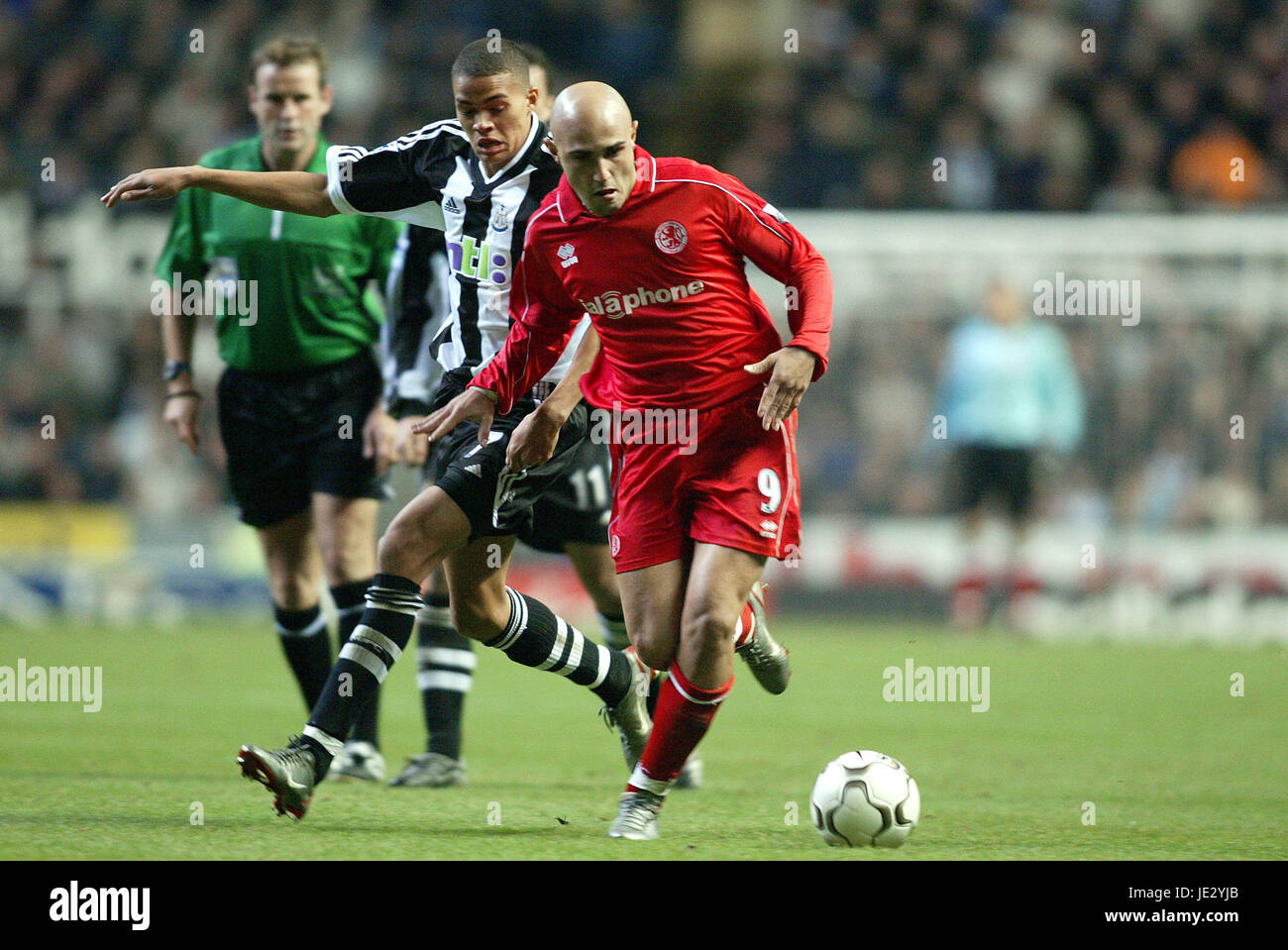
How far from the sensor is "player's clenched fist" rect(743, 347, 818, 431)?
461 cm

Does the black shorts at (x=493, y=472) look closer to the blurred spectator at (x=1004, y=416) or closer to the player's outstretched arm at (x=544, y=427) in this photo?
Result: the player's outstretched arm at (x=544, y=427)

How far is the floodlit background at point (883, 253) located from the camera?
13.4 metres

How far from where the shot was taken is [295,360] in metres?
Result: 6.42

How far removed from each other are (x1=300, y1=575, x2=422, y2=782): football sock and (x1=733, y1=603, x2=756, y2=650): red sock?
0.98 meters

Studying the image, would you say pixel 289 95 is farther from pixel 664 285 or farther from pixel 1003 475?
pixel 1003 475

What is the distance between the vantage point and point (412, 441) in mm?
6191

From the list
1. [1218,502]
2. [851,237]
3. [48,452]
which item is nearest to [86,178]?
[48,452]

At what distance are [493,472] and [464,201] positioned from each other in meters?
0.82

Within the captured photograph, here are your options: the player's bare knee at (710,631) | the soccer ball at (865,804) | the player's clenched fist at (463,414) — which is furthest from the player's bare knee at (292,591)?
the soccer ball at (865,804)

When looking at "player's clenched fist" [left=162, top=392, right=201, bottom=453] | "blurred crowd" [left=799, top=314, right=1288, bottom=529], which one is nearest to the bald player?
"player's clenched fist" [left=162, top=392, right=201, bottom=453]

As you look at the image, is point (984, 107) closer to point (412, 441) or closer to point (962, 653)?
point (962, 653)

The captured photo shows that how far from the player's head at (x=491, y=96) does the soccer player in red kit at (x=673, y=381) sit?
30 cm

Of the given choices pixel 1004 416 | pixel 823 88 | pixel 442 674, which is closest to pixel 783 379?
pixel 442 674

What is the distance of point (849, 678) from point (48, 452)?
6.92 metres
